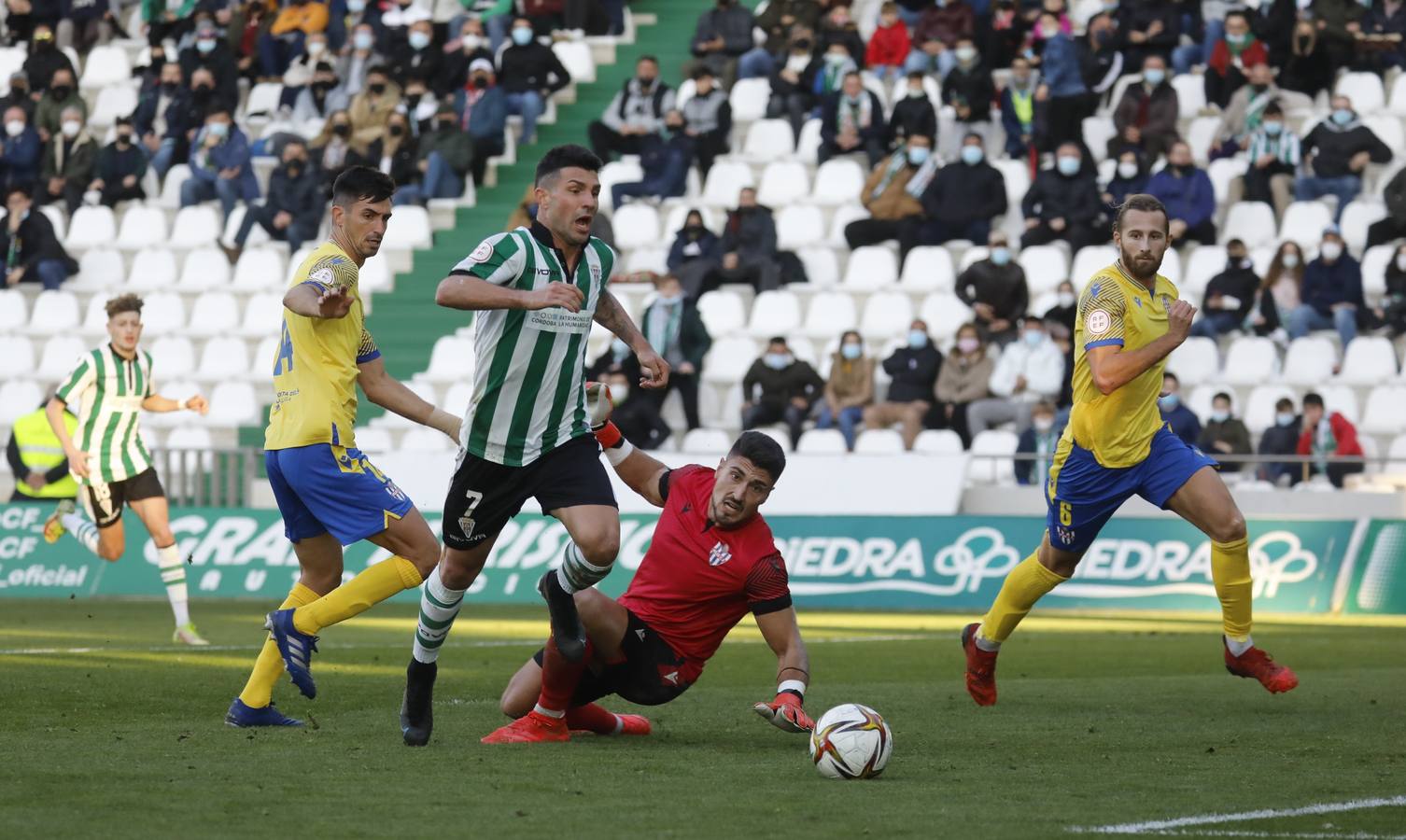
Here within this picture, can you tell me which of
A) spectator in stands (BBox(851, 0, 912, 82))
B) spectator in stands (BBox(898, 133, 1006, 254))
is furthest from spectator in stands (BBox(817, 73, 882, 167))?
spectator in stands (BBox(898, 133, 1006, 254))

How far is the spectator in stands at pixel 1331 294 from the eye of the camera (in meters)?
21.5

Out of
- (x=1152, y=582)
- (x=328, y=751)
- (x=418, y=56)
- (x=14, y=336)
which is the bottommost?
(x=14, y=336)

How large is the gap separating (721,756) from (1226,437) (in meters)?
13.5

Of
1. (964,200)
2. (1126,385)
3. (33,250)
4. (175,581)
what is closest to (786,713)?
(1126,385)

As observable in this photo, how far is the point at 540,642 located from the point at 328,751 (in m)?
6.88

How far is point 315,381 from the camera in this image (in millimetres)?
9000

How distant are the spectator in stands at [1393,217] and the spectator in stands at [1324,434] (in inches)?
114

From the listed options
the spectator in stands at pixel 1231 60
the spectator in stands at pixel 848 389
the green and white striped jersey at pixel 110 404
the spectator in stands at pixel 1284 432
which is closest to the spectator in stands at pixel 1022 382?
the spectator in stands at pixel 848 389

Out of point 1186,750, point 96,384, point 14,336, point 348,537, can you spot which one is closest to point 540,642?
point 96,384

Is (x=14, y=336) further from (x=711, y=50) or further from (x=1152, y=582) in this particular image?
(x=1152, y=582)

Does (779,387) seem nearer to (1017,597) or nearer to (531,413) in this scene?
(1017,597)

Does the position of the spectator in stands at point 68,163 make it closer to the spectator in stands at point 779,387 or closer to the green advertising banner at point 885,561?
the green advertising banner at point 885,561

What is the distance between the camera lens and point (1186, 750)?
8.21 meters

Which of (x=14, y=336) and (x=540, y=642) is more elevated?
(x=540, y=642)
